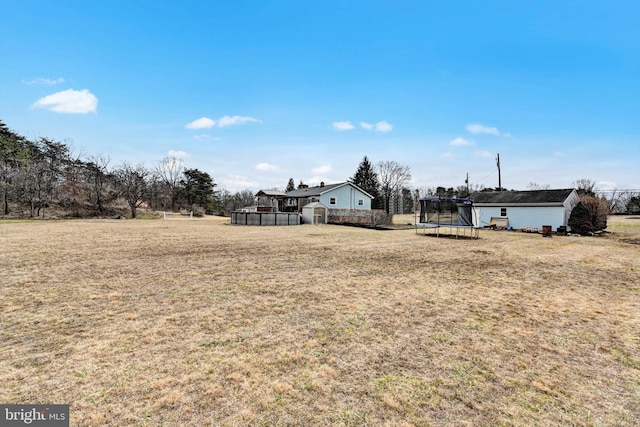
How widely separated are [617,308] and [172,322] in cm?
776

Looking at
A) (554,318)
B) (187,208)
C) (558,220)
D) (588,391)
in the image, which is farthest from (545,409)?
(187,208)

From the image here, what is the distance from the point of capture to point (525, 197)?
23.7m

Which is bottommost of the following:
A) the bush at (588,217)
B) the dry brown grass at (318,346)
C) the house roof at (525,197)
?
the dry brown grass at (318,346)

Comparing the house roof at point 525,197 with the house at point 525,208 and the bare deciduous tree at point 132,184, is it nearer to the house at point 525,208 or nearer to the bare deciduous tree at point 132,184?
the house at point 525,208

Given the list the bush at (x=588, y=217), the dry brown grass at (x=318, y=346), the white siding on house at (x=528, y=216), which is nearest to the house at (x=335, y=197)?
the white siding on house at (x=528, y=216)

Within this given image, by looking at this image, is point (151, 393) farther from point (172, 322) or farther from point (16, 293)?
point (16, 293)

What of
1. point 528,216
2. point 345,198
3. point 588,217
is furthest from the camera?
point 345,198

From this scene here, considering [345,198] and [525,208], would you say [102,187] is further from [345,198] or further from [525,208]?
[525,208]

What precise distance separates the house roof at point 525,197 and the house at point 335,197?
1476 cm

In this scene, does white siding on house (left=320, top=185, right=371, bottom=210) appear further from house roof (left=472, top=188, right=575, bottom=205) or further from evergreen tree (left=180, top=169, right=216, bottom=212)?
evergreen tree (left=180, top=169, right=216, bottom=212)

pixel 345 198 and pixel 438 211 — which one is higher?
pixel 345 198

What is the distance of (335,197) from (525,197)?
19398 millimetres

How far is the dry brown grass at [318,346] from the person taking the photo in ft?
8.36

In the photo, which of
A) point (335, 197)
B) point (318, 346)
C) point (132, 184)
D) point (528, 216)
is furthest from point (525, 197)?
point (132, 184)
